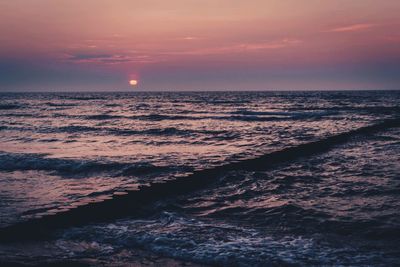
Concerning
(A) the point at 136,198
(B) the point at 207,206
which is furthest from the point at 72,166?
(B) the point at 207,206

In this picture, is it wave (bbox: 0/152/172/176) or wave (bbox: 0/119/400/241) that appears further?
wave (bbox: 0/152/172/176)

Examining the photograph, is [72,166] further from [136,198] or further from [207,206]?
[207,206]

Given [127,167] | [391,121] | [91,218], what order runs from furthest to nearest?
[391,121], [127,167], [91,218]

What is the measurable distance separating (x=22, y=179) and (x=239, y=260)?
8997 mm

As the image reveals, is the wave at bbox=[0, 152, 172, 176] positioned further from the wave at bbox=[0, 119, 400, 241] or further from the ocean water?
the wave at bbox=[0, 119, 400, 241]

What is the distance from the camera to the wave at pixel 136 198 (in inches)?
A: 281

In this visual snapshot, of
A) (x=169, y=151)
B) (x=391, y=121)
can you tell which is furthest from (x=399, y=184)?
(x=391, y=121)

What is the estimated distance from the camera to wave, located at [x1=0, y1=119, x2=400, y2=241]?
23.4 ft

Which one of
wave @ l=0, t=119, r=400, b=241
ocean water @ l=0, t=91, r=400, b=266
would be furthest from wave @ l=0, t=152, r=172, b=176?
wave @ l=0, t=119, r=400, b=241

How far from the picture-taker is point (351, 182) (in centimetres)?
Result: 1095

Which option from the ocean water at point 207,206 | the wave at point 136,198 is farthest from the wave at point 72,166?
the wave at point 136,198

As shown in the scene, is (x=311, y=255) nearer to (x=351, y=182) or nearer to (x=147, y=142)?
(x=351, y=182)

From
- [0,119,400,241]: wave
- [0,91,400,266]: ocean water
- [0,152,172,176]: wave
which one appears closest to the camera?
[0,91,400,266]: ocean water

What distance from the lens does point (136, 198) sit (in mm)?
9383
